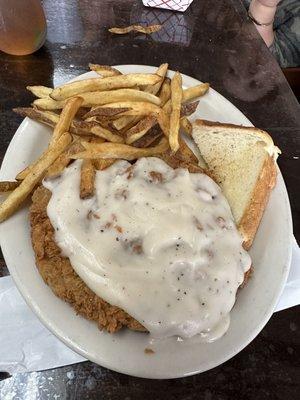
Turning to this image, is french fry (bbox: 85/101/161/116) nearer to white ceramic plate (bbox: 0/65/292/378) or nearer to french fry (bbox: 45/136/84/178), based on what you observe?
french fry (bbox: 45/136/84/178)

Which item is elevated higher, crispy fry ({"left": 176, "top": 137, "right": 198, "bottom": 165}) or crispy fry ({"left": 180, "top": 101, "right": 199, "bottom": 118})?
crispy fry ({"left": 180, "top": 101, "right": 199, "bottom": 118})

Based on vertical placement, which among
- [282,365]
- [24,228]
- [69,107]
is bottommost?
[282,365]

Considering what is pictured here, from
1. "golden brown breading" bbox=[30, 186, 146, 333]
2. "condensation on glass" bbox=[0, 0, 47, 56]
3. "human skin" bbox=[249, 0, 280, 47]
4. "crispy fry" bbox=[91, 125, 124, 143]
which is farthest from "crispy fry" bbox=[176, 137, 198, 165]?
"human skin" bbox=[249, 0, 280, 47]

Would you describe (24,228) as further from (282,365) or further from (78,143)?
(282,365)

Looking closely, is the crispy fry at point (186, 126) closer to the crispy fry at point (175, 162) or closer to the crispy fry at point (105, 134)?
the crispy fry at point (175, 162)

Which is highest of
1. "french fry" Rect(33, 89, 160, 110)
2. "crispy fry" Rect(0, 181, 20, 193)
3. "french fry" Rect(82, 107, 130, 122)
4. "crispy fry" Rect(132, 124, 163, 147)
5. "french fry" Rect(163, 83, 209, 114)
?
"french fry" Rect(33, 89, 160, 110)

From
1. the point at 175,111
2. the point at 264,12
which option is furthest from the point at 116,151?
the point at 264,12

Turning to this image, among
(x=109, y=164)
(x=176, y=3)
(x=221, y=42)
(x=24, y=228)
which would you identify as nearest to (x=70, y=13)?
(x=176, y=3)

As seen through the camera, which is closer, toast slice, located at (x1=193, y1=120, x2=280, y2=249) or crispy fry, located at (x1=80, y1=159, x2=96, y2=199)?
crispy fry, located at (x1=80, y1=159, x2=96, y2=199)

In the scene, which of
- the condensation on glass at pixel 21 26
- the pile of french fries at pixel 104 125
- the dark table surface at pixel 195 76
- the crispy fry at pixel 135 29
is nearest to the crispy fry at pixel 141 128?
the pile of french fries at pixel 104 125
